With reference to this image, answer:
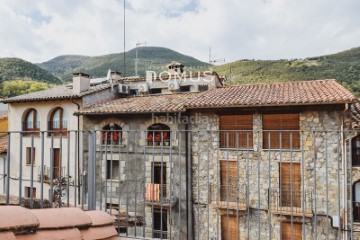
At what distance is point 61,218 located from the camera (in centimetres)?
206

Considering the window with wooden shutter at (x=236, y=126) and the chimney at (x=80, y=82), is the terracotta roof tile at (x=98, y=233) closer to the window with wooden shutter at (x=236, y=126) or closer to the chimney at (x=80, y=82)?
the window with wooden shutter at (x=236, y=126)

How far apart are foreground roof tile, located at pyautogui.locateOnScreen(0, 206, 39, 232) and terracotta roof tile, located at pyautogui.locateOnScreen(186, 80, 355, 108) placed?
9.47m

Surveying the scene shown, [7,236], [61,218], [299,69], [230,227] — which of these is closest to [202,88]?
[230,227]

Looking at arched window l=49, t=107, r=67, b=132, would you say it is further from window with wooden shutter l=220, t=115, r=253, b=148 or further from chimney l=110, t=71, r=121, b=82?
window with wooden shutter l=220, t=115, r=253, b=148

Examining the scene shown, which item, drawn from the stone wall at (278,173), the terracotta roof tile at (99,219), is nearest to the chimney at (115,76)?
the stone wall at (278,173)

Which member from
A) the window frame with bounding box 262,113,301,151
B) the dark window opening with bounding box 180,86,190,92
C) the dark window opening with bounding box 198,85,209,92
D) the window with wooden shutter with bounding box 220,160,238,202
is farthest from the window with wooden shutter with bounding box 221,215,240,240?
the dark window opening with bounding box 180,86,190,92

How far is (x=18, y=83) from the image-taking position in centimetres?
2805

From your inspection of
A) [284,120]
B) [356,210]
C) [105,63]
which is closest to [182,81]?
[284,120]

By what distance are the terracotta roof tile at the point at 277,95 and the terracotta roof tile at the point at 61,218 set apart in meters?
9.15

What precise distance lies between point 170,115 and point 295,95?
15.6 ft

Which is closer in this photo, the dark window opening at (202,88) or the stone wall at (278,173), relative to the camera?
the stone wall at (278,173)

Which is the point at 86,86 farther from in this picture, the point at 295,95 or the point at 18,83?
the point at 18,83

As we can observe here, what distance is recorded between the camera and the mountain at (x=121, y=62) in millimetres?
36125

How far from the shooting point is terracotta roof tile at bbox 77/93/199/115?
40.0 ft
